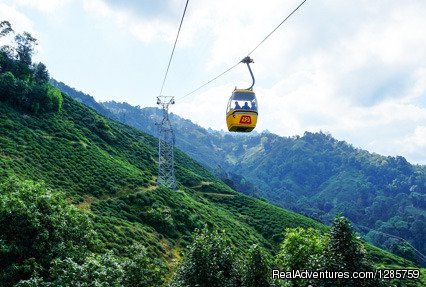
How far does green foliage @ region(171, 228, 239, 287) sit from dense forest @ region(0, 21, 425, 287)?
0.24ft

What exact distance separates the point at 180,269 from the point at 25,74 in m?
92.9

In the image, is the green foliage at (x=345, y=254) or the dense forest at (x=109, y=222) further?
the dense forest at (x=109, y=222)

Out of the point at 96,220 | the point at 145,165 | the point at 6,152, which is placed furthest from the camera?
the point at 145,165

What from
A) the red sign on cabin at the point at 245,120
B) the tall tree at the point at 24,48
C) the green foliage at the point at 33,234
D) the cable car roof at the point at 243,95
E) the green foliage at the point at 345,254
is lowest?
the green foliage at the point at 33,234

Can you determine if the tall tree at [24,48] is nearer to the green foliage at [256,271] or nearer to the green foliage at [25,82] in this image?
the green foliage at [25,82]

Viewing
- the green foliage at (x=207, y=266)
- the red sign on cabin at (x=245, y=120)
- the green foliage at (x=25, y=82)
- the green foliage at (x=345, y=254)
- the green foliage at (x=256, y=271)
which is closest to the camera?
the green foliage at (x=345, y=254)

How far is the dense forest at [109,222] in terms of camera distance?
2491cm

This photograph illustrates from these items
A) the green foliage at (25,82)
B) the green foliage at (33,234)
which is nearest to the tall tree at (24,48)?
the green foliage at (25,82)

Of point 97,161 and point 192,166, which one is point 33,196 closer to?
point 97,161

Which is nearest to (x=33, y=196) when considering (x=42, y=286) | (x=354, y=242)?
(x=42, y=286)

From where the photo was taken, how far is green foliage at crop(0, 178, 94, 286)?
24.9m

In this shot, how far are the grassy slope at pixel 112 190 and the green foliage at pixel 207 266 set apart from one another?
51.0ft

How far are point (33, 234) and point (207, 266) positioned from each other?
12.9 m

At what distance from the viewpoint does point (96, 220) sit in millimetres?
44281
